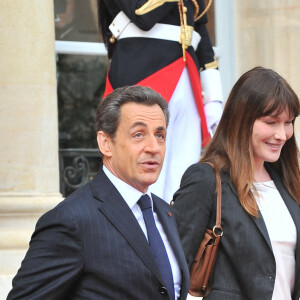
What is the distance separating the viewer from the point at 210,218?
392 centimetres

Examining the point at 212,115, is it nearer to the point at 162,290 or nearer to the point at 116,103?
the point at 116,103

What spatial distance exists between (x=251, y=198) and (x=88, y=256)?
53.8 inches

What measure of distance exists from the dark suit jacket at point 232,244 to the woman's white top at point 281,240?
0.13 ft

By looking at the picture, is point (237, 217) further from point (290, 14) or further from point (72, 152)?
point (290, 14)

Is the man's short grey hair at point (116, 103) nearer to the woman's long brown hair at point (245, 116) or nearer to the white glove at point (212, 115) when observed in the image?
the woman's long brown hair at point (245, 116)

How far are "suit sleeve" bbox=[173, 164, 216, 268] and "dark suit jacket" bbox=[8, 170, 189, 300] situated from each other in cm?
95

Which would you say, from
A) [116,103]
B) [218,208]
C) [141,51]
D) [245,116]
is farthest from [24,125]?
[116,103]

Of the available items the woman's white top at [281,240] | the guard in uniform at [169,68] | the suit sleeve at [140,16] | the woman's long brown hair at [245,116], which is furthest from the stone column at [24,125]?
the woman's white top at [281,240]

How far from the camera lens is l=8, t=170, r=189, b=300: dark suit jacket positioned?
275 centimetres

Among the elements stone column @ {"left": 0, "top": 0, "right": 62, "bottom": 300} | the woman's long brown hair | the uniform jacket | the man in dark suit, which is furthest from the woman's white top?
stone column @ {"left": 0, "top": 0, "right": 62, "bottom": 300}

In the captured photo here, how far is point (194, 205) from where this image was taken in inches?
154

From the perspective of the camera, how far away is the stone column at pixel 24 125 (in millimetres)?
5250

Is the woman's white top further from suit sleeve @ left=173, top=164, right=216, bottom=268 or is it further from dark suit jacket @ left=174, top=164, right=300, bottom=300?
suit sleeve @ left=173, top=164, right=216, bottom=268

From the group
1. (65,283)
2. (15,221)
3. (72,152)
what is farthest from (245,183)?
(72,152)
